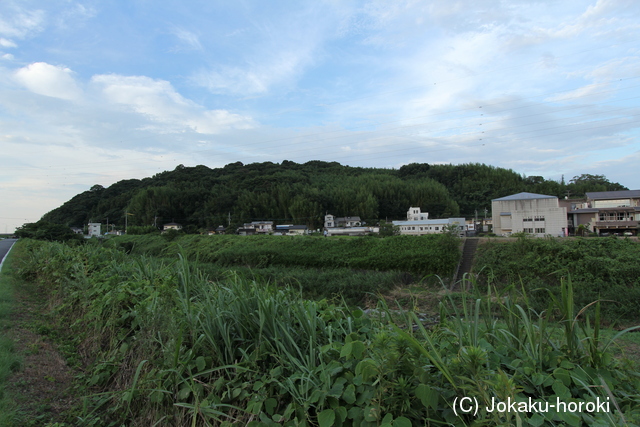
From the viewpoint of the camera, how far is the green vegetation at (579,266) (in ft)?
33.7

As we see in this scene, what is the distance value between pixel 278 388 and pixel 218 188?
55.7m

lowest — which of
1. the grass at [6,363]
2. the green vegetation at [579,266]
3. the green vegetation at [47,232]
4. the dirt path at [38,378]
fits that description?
the green vegetation at [579,266]

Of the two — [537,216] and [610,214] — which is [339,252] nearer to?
[537,216]

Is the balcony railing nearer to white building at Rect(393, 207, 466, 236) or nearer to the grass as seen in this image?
white building at Rect(393, 207, 466, 236)

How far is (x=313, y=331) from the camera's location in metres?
1.83

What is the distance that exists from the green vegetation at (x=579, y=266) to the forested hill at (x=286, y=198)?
98.9 ft

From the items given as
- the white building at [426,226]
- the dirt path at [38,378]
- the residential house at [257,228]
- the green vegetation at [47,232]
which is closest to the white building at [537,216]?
the white building at [426,226]

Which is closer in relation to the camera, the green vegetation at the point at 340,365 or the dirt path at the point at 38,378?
the green vegetation at the point at 340,365

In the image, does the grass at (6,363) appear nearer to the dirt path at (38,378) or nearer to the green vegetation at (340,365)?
the dirt path at (38,378)

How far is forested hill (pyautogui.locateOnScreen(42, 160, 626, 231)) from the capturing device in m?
46.9

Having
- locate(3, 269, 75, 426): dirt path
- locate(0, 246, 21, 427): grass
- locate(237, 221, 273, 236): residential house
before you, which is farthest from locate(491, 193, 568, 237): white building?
locate(237, 221, 273, 236): residential house

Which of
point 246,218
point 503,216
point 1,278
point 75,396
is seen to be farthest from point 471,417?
point 246,218

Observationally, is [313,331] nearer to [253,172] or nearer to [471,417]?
[471,417]

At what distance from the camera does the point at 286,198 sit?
4825 cm
